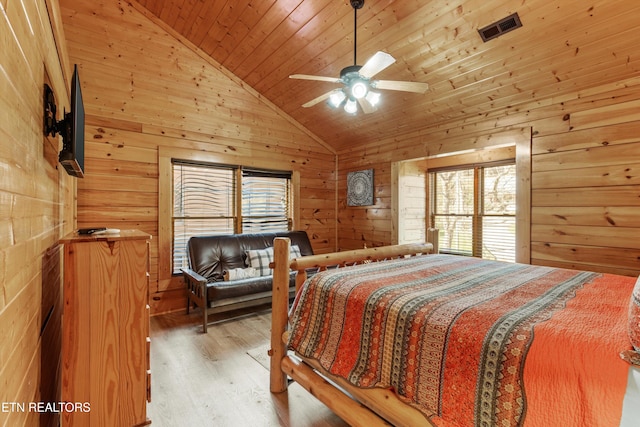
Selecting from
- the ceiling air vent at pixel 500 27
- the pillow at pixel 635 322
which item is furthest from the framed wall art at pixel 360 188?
the pillow at pixel 635 322

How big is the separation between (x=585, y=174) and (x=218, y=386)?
3.60 meters

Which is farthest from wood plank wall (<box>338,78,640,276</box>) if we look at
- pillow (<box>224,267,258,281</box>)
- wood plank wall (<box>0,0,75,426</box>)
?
wood plank wall (<box>0,0,75,426</box>)

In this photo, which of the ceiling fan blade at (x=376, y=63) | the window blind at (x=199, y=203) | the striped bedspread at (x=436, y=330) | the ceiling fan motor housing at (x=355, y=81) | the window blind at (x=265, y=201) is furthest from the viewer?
the window blind at (x=265, y=201)

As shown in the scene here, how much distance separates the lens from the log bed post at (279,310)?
2131 mm

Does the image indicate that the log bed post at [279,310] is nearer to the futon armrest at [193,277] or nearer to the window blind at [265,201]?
the futon armrest at [193,277]

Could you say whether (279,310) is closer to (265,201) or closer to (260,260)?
(260,260)

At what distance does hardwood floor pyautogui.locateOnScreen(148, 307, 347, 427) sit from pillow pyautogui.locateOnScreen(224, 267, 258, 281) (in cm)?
55

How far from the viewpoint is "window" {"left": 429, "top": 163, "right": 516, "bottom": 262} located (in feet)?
13.8

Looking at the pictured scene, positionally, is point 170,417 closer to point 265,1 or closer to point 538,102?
point 265,1

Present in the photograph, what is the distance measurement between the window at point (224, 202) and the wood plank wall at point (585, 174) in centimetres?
293

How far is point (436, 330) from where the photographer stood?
4.29 feet

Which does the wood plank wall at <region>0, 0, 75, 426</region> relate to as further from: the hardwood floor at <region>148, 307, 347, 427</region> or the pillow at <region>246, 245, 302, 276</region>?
the pillow at <region>246, 245, 302, 276</region>

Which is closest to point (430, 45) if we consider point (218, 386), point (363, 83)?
point (363, 83)

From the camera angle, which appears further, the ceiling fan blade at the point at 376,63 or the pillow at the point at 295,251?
the pillow at the point at 295,251
